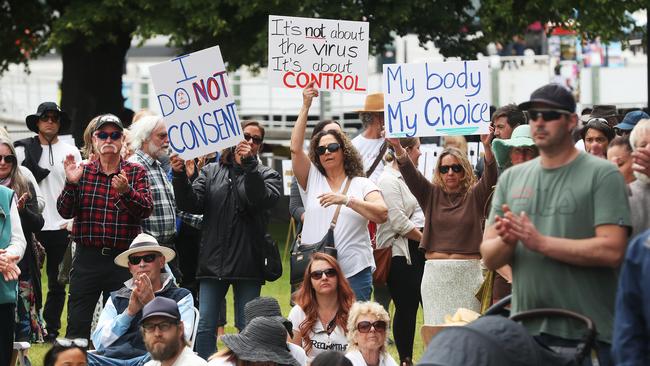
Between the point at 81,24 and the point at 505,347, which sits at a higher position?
the point at 81,24

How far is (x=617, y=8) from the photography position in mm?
20547

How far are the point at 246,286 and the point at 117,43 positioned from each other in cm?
1348

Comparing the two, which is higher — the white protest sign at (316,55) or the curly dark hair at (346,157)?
the white protest sign at (316,55)

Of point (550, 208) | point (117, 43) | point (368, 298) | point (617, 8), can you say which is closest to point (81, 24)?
point (117, 43)

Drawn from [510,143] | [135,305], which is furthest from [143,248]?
[510,143]

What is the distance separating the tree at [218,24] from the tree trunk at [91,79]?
0.02 meters

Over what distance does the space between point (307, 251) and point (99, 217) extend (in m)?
1.51

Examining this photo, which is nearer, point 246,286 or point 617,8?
point 246,286

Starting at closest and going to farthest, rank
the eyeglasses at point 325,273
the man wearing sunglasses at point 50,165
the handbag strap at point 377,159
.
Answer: the eyeglasses at point 325,273 < the handbag strap at point 377,159 < the man wearing sunglasses at point 50,165

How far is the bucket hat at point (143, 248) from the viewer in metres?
9.38

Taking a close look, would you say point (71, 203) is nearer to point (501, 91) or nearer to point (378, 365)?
point (378, 365)

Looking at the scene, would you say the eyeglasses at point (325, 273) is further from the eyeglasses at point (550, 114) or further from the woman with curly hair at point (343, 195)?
the eyeglasses at point (550, 114)

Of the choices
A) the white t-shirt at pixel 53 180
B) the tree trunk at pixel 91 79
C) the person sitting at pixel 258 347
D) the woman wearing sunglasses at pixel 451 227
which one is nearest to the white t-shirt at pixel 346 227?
the woman wearing sunglasses at pixel 451 227

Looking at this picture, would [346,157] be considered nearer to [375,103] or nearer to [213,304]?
[213,304]
